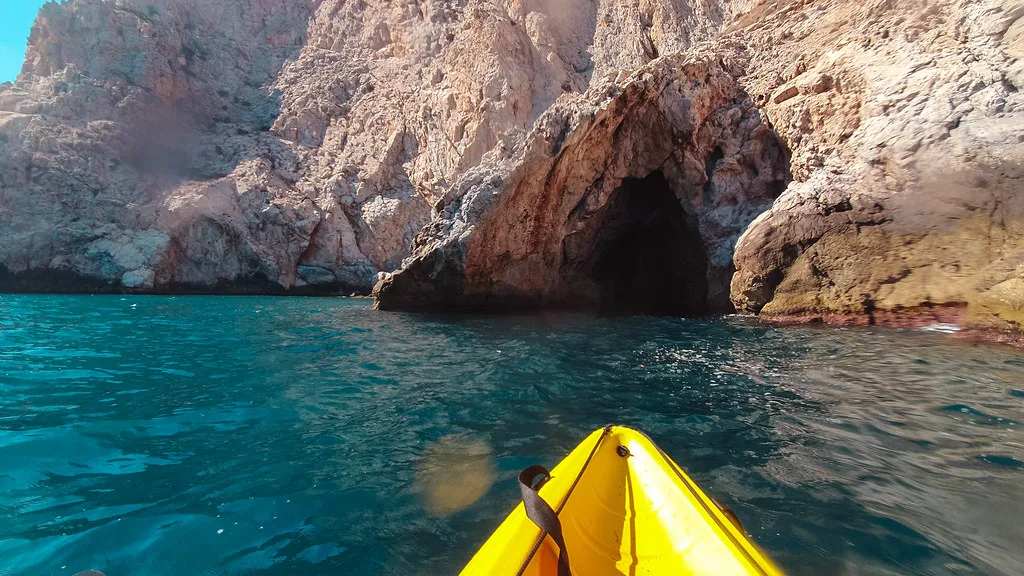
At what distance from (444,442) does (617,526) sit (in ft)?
6.04

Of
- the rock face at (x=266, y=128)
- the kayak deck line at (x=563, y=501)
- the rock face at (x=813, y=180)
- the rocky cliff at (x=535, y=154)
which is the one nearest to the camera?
the kayak deck line at (x=563, y=501)

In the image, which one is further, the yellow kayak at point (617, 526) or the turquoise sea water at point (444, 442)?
the turquoise sea water at point (444, 442)

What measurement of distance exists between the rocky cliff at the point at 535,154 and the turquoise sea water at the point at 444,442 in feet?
9.80

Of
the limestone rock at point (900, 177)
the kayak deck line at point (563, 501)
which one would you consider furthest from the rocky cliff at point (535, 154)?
the kayak deck line at point (563, 501)

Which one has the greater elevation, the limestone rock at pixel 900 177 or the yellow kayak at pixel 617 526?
the limestone rock at pixel 900 177

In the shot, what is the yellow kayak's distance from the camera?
144 centimetres

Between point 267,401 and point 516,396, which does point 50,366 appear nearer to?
point 267,401

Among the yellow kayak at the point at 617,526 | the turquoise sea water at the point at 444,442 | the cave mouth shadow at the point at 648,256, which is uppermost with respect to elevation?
the cave mouth shadow at the point at 648,256

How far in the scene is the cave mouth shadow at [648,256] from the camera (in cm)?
1428

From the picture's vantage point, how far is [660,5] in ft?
61.2

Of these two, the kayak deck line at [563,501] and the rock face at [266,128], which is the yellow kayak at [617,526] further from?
the rock face at [266,128]

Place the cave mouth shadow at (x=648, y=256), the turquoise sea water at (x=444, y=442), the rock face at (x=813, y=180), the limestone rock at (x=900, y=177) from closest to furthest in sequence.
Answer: the turquoise sea water at (x=444, y=442) < the limestone rock at (x=900, y=177) < the rock face at (x=813, y=180) < the cave mouth shadow at (x=648, y=256)

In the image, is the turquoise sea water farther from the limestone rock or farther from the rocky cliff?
the rocky cliff

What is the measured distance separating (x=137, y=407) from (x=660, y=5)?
21942 millimetres
